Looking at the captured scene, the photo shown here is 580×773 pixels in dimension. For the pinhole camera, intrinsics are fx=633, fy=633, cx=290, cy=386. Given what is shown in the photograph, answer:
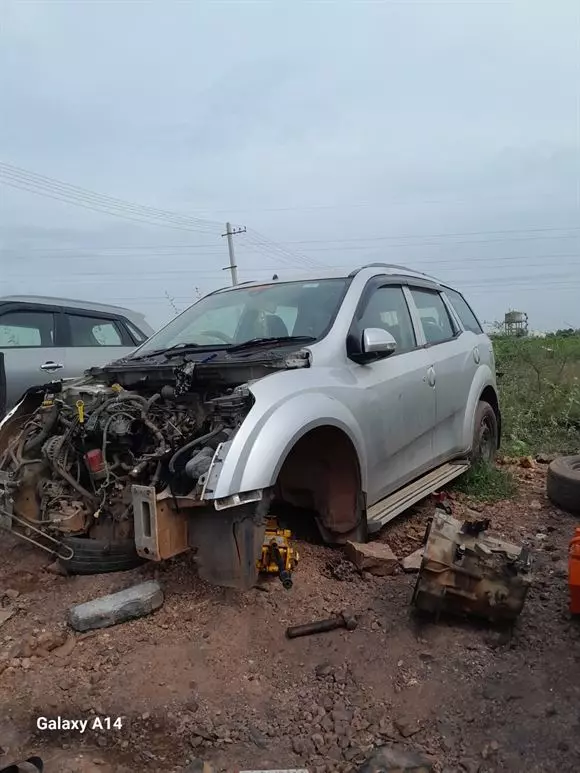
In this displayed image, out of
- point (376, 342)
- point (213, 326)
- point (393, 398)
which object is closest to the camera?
point (376, 342)

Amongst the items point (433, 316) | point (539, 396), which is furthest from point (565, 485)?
point (539, 396)

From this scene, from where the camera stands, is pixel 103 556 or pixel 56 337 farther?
pixel 56 337

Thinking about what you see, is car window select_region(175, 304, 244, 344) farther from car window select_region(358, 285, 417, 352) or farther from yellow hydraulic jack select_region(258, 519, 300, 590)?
yellow hydraulic jack select_region(258, 519, 300, 590)

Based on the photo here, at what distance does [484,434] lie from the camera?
18.5ft

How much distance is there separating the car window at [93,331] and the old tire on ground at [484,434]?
4.16 meters

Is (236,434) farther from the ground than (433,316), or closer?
closer

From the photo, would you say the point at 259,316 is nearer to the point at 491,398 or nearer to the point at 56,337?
the point at 491,398

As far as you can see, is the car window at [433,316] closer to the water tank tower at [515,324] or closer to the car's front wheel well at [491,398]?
the car's front wheel well at [491,398]

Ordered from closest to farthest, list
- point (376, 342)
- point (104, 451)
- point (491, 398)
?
point (104, 451) → point (376, 342) → point (491, 398)

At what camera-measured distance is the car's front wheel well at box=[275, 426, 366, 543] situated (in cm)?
349

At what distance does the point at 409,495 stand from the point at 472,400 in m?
1.47

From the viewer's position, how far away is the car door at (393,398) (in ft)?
12.0

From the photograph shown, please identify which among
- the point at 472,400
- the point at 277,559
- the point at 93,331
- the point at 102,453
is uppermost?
the point at 93,331

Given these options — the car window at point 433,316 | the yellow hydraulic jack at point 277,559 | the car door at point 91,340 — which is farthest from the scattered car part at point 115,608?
the car door at point 91,340
